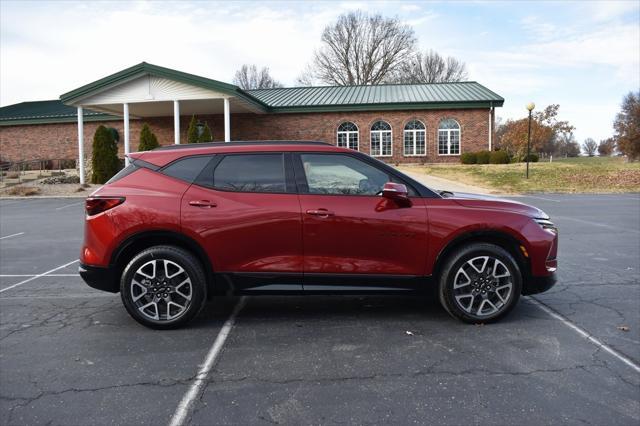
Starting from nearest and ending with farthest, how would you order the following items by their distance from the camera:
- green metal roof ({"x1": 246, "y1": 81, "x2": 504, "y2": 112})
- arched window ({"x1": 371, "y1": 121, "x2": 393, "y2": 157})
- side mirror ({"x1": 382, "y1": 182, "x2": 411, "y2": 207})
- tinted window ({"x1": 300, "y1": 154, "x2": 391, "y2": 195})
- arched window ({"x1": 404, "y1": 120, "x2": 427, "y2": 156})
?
side mirror ({"x1": 382, "y1": 182, "x2": 411, "y2": 207}), tinted window ({"x1": 300, "y1": 154, "x2": 391, "y2": 195}), green metal roof ({"x1": 246, "y1": 81, "x2": 504, "y2": 112}), arched window ({"x1": 404, "y1": 120, "x2": 427, "y2": 156}), arched window ({"x1": 371, "y1": 121, "x2": 393, "y2": 157})

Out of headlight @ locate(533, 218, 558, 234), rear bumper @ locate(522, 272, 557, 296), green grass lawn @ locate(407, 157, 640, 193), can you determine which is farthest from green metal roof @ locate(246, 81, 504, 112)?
rear bumper @ locate(522, 272, 557, 296)

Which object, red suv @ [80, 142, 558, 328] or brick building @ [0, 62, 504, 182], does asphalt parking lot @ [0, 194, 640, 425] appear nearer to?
red suv @ [80, 142, 558, 328]

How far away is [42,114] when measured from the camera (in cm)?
3650

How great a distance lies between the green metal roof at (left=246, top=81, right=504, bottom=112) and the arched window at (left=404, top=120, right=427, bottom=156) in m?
1.34

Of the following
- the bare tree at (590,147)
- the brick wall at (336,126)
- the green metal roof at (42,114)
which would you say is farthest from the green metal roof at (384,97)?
the bare tree at (590,147)

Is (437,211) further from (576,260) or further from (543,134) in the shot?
(543,134)

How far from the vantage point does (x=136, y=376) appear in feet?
11.7

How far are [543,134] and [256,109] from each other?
1227 inches

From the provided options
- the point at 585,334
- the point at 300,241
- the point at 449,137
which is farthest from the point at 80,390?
the point at 449,137

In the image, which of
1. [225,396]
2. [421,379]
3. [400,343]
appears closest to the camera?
[225,396]

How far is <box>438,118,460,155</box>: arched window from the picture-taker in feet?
104

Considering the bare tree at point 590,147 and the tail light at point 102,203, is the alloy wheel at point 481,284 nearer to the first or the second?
the tail light at point 102,203

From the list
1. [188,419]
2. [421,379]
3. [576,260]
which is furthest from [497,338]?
[576,260]

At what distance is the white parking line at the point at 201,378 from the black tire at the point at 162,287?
14.2 inches
